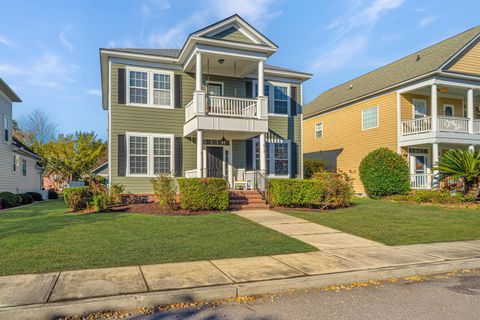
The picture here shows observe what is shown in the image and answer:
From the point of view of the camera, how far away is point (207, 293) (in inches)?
189

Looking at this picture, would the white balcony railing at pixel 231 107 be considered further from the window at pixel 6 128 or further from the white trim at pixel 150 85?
the window at pixel 6 128

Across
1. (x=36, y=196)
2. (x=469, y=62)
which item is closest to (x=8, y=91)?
(x=36, y=196)

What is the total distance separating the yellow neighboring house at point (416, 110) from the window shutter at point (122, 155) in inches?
574

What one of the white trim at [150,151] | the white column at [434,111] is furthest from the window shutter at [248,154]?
the white column at [434,111]

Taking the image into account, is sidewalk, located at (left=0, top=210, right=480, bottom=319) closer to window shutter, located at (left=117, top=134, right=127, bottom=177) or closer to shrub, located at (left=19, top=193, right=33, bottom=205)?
window shutter, located at (left=117, top=134, right=127, bottom=177)

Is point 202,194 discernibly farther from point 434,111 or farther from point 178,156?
point 434,111

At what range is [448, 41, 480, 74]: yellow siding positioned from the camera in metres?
20.3

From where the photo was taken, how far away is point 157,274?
552cm

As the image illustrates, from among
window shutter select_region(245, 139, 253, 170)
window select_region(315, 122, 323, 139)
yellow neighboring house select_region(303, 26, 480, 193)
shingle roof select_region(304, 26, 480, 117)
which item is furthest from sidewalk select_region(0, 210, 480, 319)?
window select_region(315, 122, 323, 139)

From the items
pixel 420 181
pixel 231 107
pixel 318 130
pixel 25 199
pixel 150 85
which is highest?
pixel 150 85

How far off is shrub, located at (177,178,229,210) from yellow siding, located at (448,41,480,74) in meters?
15.7

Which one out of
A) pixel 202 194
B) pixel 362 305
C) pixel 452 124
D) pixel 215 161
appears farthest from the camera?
pixel 452 124

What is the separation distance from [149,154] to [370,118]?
14407mm

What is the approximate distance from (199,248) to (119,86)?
1070cm
